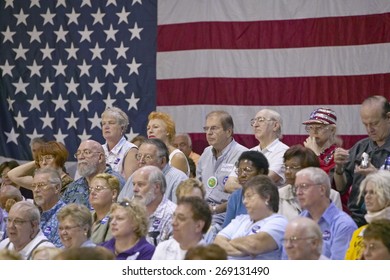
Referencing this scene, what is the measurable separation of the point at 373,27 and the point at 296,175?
11.0 feet

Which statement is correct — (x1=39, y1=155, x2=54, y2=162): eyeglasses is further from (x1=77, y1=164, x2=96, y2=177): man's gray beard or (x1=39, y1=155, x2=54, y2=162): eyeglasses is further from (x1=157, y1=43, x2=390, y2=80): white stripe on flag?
(x1=157, y1=43, x2=390, y2=80): white stripe on flag

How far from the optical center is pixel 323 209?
6531 mm

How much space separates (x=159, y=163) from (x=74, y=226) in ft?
3.98

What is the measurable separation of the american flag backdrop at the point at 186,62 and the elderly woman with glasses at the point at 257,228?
10.8 feet

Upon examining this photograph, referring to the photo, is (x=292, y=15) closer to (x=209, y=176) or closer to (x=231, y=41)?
(x=231, y=41)

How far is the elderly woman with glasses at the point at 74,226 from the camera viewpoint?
6.94 meters

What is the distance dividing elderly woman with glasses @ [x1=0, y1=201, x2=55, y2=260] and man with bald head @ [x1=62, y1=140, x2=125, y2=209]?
38.5 inches

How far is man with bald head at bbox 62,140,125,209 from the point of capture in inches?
329

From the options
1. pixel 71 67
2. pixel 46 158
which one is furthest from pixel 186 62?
pixel 46 158

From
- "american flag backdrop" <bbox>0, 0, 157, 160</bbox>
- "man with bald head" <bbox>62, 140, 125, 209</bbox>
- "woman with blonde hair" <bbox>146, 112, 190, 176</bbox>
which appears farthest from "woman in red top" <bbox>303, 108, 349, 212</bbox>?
"american flag backdrop" <bbox>0, 0, 157, 160</bbox>

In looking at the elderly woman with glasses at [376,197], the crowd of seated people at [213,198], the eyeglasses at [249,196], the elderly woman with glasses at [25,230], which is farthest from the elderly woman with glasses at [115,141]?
the elderly woman with glasses at [376,197]

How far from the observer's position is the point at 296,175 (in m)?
6.68

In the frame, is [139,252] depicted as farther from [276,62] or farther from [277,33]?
[277,33]

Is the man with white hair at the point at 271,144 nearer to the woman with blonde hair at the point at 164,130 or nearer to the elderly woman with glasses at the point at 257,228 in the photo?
the woman with blonde hair at the point at 164,130
